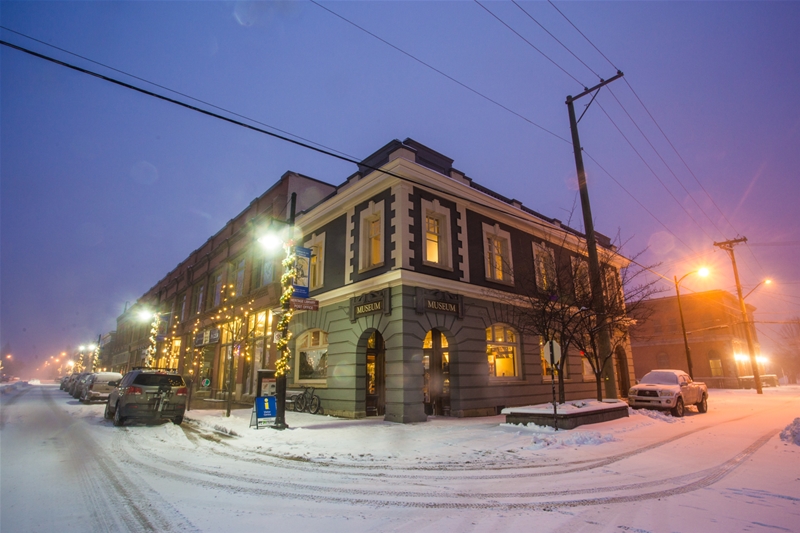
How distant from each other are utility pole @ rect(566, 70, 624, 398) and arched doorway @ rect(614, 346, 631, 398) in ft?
39.9

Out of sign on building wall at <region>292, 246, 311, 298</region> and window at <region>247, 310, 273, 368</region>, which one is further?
window at <region>247, 310, 273, 368</region>

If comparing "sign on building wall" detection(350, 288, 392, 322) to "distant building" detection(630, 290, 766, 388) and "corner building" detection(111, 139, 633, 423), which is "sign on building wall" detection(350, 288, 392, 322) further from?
"distant building" detection(630, 290, 766, 388)

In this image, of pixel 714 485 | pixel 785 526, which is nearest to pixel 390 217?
pixel 714 485

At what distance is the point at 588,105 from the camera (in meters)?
16.4

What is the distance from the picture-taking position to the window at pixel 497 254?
63.3 ft

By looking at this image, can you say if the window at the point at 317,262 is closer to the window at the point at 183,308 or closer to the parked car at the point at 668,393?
the parked car at the point at 668,393

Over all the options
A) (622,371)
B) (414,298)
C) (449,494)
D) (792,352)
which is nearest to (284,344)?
(414,298)

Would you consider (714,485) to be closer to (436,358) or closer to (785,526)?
(785,526)

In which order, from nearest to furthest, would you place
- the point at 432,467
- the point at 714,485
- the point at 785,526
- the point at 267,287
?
the point at 785,526, the point at 714,485, the point at 432,467, the point at 267,287

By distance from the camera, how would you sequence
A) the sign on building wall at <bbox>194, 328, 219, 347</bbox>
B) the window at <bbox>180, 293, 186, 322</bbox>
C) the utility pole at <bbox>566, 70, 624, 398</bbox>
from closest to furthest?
the utility pole at <bbox>566, 70, 624, 398</bbox> < the sign on building wall at <bbox>194, 328, 219, 347</bbox> < the window at <bbox>180, 293, 186, 322</bbox>

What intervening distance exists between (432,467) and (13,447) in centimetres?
1010

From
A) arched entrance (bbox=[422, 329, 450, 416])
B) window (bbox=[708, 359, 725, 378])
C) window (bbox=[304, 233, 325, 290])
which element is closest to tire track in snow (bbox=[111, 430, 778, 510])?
arched entrance (bbox=[422, 329, 450, 416])

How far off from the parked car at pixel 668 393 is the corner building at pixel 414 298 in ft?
13.3

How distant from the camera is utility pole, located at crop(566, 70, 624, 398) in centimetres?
1508
